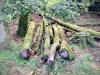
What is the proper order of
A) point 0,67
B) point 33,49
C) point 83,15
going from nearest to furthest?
point 0,67, point 33,49, point 83,15

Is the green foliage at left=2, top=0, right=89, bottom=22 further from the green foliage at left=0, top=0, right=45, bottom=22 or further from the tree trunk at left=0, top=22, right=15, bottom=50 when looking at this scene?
the tree trunk at left=0, top=22, right=15, bottom=50

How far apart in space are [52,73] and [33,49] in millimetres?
1762

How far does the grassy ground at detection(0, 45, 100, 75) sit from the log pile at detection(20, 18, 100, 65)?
22 cm

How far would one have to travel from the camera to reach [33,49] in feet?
26.0

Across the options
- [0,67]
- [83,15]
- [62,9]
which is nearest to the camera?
[62,9]

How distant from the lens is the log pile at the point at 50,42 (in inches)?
269

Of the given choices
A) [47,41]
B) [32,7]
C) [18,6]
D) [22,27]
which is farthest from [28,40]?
[18,6]

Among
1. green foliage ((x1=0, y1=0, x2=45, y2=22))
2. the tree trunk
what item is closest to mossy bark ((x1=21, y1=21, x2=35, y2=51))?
the tree trunk

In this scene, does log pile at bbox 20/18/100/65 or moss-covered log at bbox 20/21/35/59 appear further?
moss-covered log at bbox 20/21/35/59

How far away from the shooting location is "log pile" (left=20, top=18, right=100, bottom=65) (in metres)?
6.84

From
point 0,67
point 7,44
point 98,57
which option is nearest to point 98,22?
point 98,57

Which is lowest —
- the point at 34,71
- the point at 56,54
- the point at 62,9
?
the point at 34,71

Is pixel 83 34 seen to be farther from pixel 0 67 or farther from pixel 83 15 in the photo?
pixel 83 15

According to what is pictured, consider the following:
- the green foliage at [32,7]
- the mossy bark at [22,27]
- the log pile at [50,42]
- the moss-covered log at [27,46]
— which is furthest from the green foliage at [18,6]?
the mossy bark at [22,27]
